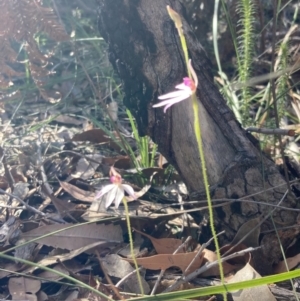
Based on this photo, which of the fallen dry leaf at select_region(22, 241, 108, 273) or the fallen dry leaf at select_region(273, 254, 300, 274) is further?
the fallen dry leaf at select_region(22, 241, 108, 273)

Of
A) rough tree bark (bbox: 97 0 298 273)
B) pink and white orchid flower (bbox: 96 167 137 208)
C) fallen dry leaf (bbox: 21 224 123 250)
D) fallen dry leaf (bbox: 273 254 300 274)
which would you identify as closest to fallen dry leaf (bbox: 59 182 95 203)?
fallen dry leaf (bbox: 21 224 123 250)

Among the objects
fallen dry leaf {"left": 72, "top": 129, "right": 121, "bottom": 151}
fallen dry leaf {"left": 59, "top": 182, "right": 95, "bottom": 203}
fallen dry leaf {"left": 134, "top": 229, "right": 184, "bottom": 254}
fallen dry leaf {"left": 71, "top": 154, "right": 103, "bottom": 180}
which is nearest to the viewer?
fallen dry leaf {"left": 134, "top": 229, "right": 184, "bottom": 254}

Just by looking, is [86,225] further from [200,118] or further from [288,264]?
[288,264]

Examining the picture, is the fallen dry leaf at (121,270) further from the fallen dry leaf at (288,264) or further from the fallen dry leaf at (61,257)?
the fallen dry leaf at (288,264)

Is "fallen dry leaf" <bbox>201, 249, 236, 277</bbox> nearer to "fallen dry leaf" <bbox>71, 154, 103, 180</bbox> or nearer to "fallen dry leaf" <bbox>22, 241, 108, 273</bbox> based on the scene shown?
"fallen dry leaf" <bbox>22, 241, 108, 273</bbox>

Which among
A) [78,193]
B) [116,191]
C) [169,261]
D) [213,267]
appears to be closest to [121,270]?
[169,261]

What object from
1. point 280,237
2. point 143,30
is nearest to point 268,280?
point 280,237

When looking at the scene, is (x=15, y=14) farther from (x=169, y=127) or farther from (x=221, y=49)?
(x=221, y=49)

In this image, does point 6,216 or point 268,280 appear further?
point 6,216
